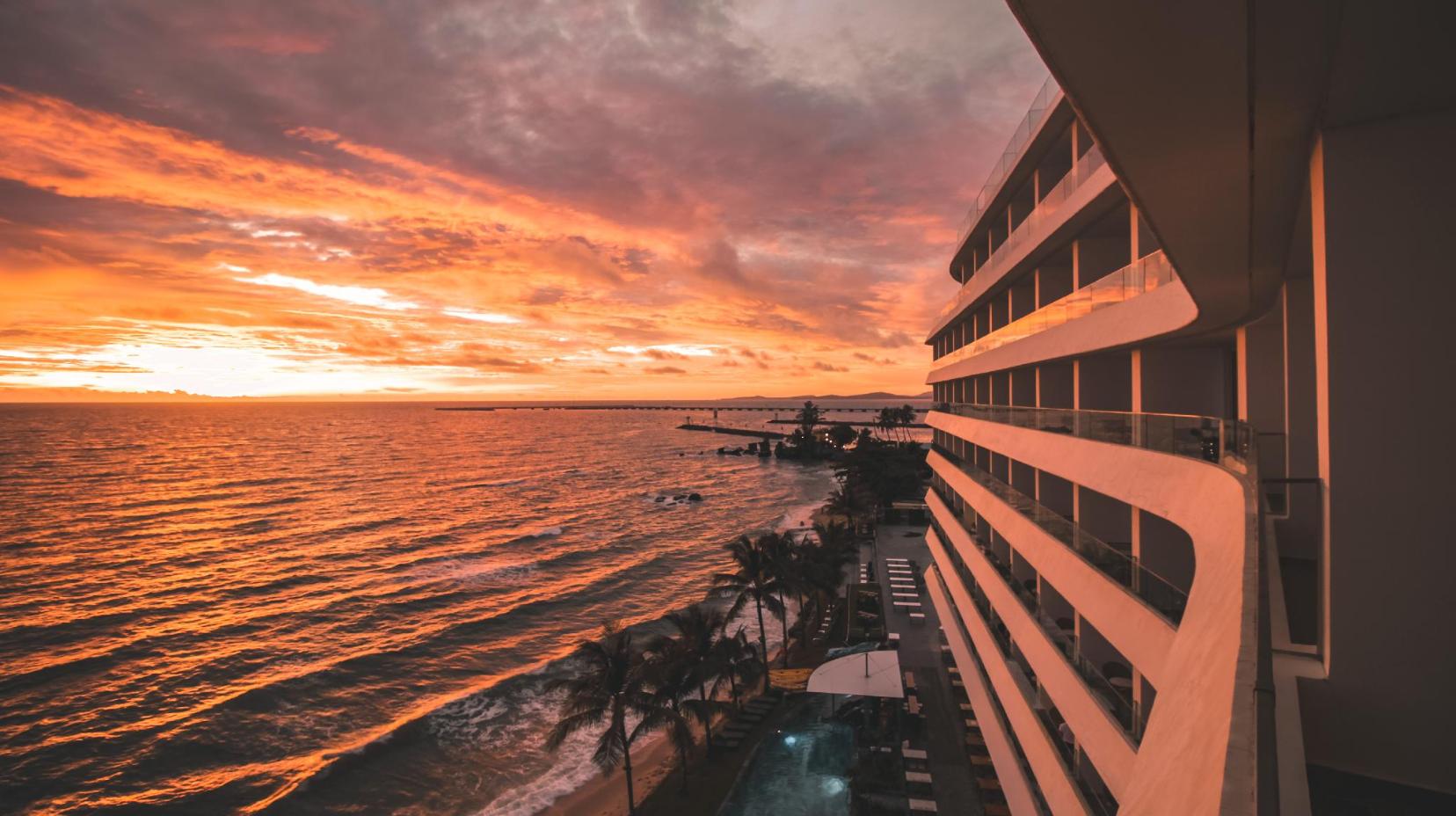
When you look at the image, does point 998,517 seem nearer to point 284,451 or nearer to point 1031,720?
point 1031,720

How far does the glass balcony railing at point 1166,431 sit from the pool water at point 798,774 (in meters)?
14.9

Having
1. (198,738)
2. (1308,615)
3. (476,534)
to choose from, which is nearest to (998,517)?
(1308,615)

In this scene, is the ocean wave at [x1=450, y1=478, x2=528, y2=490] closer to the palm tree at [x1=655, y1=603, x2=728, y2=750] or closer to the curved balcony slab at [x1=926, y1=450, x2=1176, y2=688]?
the palm tree at [x1=655, y1=603, x2=728, y2=750]

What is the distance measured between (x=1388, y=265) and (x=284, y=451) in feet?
555

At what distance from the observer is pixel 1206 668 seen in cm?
420

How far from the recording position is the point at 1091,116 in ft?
15.6

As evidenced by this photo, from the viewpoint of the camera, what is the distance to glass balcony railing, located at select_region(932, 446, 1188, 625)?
11.3 metres

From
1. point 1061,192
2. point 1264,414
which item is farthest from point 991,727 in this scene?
point 1061,192

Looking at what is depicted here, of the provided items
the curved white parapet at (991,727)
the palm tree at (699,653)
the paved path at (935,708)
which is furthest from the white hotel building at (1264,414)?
the palm tree at (699,653)

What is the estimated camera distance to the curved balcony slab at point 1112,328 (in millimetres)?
11780

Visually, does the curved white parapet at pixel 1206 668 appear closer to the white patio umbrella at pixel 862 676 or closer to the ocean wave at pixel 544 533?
the white patio umbrella at pixel 862 676

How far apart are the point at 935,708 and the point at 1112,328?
828 inches

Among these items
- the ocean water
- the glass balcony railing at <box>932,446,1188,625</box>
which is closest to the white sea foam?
the ocean water

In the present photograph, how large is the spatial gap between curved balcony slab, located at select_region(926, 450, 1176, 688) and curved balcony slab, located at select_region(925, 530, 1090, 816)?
3.58m
